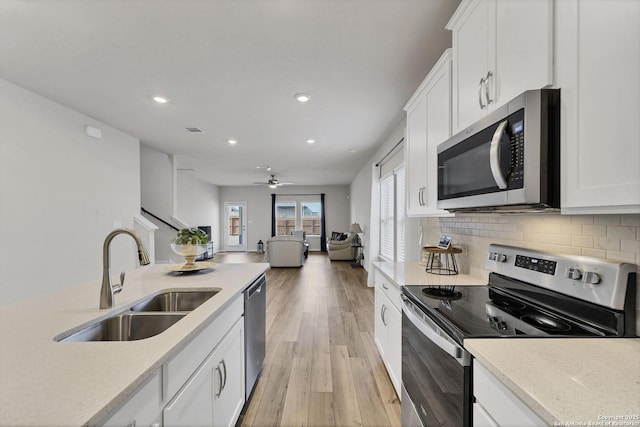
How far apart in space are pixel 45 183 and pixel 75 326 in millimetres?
3087

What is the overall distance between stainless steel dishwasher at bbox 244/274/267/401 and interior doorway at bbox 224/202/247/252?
30.0ft

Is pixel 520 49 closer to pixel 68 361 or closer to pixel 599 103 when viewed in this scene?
pixel 599 103

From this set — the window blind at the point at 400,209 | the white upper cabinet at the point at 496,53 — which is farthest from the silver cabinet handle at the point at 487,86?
the window blind at the point at 400,209

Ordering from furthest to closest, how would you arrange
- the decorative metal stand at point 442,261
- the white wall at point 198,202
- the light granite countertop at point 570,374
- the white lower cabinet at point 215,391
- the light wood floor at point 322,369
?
1. the white wall at point 198,202
2. the decorative metal stand at point 442,261
3. the light wood floor at point 322,369
4. the white lower cabinet at point 215,391
5. the light granite countertop at point 570,374

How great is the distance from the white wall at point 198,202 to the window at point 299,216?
7.46 ft

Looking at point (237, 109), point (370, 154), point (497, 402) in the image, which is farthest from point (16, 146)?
point (370, 154)

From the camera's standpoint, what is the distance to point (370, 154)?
18.9ft

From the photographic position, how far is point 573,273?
1.09 metres

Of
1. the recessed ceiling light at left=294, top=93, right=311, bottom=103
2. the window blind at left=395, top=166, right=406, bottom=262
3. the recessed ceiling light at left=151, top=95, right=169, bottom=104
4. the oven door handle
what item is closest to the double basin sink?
the oven door handle

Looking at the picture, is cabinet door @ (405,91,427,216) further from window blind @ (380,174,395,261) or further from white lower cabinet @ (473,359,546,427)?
window blind @ (380,174,395,261)

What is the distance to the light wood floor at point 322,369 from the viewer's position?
1897 millimetres

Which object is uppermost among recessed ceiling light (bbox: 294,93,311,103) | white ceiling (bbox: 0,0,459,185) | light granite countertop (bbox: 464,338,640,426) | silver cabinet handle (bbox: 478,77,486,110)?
white ceiling (bbox: 0,0,459,185)

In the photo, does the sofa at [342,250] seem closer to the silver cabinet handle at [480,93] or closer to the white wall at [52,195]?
the white wall at [52,195]

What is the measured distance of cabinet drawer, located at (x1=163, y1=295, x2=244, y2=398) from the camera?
970mm
